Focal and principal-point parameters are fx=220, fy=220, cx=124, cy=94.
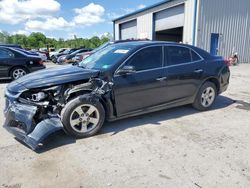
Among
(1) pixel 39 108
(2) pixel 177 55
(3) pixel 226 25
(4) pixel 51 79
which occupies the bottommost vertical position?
(1) pixel 39 108

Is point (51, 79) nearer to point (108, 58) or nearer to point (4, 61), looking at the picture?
point (108, 58)

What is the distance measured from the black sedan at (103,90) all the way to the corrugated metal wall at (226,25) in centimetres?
1230

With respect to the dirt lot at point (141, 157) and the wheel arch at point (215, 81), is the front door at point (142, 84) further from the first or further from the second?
the wheel arch at point (215, 81)

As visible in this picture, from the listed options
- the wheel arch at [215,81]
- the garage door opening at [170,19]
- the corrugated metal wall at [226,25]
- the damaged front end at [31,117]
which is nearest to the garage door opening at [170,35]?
the garage door opening at [170,19]

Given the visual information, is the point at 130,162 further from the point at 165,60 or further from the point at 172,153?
the point at 165,60

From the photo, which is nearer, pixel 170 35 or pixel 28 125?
pixel 28 125

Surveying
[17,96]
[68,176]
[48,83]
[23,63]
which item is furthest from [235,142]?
[23,63]

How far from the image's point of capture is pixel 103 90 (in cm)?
388

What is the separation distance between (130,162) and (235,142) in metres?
1.86

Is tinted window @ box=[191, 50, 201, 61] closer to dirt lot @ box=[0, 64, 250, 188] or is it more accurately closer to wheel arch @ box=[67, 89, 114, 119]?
dirt lot @ box=[0, 64, 250, 188]

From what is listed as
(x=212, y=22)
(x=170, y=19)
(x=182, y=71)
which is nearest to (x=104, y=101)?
(x=182, y=71)

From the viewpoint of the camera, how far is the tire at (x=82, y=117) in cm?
364

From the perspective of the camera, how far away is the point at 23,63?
937cm

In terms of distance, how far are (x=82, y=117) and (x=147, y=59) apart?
1.71 metres
